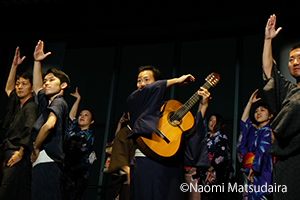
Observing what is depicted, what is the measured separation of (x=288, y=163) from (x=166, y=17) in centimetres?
378

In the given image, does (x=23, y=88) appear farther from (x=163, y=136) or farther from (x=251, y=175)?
(x=251, y=175)

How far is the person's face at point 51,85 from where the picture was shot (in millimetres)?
3168

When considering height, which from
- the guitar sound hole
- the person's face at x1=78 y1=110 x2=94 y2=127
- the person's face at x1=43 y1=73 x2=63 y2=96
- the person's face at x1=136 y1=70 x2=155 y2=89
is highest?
the person's face at x1=136 y1=70 x2=155 y2=89

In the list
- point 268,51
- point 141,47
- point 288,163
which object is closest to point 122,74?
point 141,47

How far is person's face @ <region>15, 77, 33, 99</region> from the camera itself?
3.86 m

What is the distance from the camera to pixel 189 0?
5203 millimetres

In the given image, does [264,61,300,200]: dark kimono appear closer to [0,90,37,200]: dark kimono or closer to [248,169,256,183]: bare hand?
[248,169,256,183]: bare hand

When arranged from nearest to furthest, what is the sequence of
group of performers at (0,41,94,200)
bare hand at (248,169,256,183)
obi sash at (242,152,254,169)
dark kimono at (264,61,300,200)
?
1. dark kimono at (264,61,300,200)
2. group of performers at (0,41,94,200)
3. bare hand at (248,169,256,183)
4. obi sash at (242,152,254,169)

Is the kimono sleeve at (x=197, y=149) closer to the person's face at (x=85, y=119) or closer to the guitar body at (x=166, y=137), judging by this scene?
the guitar body at (x=166, y=137)

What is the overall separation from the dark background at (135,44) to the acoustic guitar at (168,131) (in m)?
2.63

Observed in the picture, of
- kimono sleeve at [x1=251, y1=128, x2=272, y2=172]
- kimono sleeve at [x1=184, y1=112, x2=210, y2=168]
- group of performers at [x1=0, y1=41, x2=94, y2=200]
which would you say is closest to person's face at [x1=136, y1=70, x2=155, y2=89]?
kimono sleeve at [x1=184, y1=112, x2=210, y2=168]

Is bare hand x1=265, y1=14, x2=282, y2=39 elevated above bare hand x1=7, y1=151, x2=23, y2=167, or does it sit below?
above

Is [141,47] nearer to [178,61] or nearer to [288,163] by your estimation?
[178,61]

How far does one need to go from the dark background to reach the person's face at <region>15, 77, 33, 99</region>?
195 centimetres
